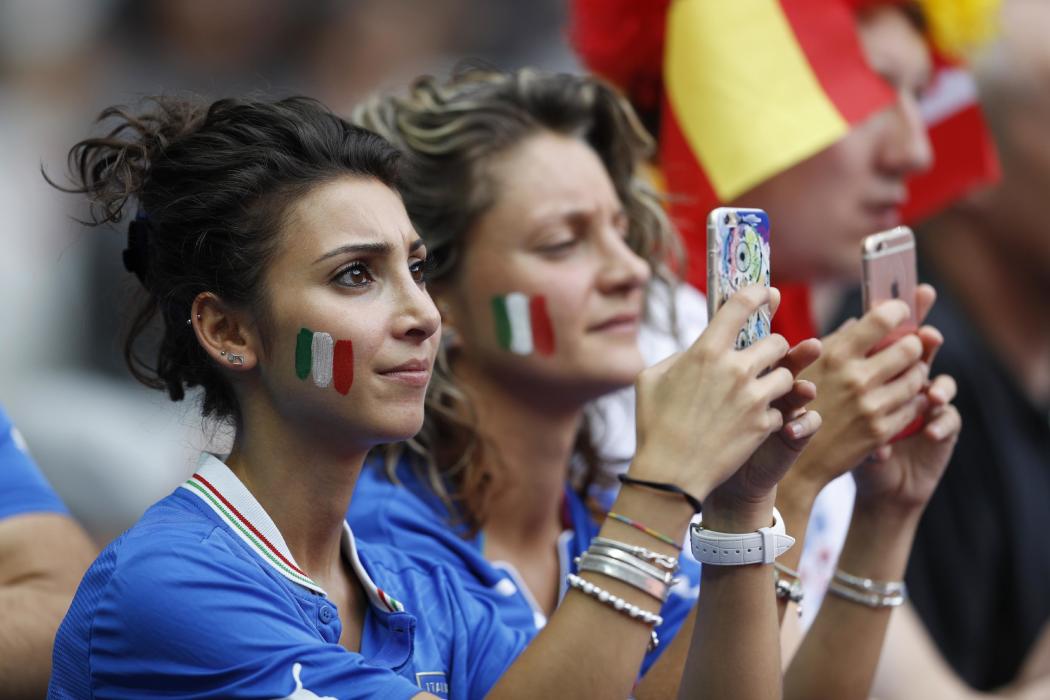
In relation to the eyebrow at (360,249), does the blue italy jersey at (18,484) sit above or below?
below

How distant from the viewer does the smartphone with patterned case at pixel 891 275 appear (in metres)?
2.18

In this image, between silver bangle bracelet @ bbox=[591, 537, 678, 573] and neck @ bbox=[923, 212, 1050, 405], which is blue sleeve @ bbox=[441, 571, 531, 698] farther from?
neck @ bbox=[923, 212, 1050, 405]

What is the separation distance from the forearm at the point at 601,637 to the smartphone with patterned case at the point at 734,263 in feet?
0.81

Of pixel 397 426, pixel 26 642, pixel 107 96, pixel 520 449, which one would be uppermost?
pixel 107 96

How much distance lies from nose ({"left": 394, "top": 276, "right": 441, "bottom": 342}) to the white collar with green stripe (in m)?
0.28

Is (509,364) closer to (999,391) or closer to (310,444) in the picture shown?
(310,444)

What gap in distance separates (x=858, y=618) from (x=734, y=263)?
0.76 m

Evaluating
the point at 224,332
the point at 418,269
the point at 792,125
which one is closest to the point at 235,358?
the point at 224,332

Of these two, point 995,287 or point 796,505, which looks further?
point 995,287

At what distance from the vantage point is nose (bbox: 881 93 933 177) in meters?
3.13

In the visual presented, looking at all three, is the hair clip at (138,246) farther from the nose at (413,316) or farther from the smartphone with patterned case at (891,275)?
the smartphone with patterned case at (891,275)

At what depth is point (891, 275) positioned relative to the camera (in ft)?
7.30

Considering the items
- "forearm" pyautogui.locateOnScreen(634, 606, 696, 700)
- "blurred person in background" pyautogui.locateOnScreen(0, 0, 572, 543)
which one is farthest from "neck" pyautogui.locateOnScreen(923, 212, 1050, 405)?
"forearm" pyautogui.locateOnScreen(634, 606, 696, 700)

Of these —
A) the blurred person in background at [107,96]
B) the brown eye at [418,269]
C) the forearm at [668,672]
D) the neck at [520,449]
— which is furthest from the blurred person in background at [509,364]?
the blurred person in background at [107,96]
